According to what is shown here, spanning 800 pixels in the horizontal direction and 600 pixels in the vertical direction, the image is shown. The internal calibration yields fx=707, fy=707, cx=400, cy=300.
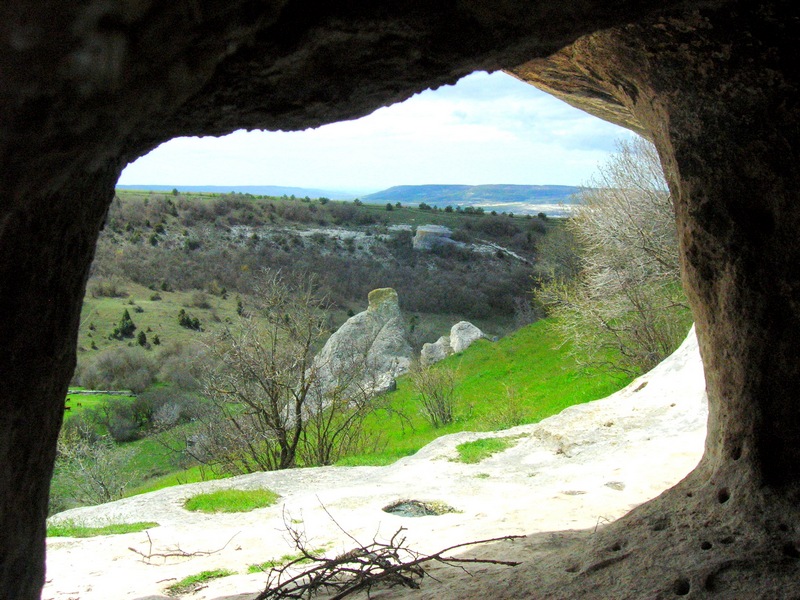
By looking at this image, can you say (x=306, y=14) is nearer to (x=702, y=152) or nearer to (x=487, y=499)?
(x=702, y=152)

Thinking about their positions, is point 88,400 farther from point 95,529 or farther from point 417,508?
point 417,508

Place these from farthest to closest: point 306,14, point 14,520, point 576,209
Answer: point 576,209 → point 14,520 → point 306,14

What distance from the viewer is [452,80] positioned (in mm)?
2766

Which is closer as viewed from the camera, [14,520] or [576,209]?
[14,520]

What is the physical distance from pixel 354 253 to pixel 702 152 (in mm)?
50467

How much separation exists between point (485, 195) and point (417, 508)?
94893 millimetres

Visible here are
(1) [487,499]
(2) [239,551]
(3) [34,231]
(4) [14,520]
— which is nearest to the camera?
(3) [34,231]

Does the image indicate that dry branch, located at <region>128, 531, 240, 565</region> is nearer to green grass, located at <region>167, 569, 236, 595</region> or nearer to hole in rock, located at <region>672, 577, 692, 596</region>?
green grass, located at <region>167, 569, 236, 595</region>

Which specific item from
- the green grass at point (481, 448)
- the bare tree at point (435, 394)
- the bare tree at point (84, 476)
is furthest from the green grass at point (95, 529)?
the bare tree at point (435, 394)

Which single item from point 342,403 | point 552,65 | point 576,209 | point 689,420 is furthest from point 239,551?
point 576,209

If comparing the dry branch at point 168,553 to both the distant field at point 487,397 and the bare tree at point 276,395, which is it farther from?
the bare tree at point 276,395

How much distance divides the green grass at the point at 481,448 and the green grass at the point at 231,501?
3087 mm

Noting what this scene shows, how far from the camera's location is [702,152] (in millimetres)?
3902

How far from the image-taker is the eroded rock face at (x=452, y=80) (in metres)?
1.66
